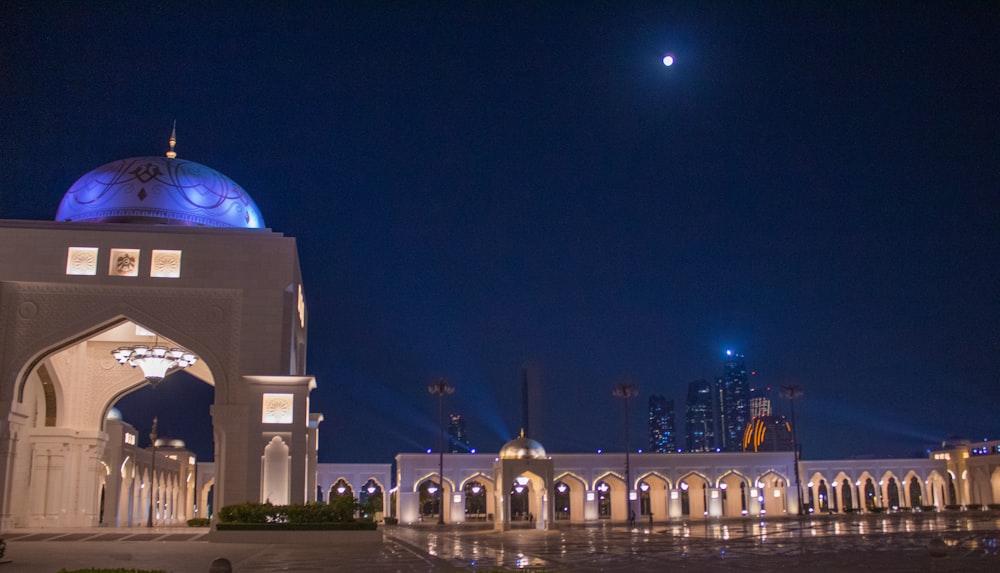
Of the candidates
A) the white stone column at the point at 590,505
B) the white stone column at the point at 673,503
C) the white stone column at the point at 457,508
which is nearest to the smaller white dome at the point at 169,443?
the white stone column at the point at 457,508

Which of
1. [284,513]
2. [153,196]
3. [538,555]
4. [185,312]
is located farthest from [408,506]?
[538,555]

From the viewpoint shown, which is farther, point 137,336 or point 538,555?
point 137,336

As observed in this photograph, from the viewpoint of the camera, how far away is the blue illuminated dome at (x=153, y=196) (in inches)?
1008

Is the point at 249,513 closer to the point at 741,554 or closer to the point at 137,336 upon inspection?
the point at 137,336

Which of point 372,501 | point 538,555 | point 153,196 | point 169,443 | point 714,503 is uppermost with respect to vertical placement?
point 153,196

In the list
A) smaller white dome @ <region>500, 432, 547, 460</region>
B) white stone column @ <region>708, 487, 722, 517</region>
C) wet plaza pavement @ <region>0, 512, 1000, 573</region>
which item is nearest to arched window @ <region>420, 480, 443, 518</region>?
white stone column @ <region>708, 487, 722, 517</region>

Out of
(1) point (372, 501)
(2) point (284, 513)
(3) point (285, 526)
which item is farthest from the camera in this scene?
(1) point (372, 501)

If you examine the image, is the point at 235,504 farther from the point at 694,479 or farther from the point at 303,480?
the point at 694,479

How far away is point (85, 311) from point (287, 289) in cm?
508

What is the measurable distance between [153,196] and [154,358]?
458 centimetres

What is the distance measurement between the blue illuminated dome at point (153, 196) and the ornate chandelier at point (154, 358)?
3576 millimetres

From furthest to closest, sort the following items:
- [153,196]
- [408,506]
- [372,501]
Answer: [408,506] → [372,501] → [153,196]

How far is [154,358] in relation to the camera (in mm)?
25250

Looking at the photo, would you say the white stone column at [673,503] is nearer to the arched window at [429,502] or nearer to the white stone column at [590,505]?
the white stone column at [590,505]
